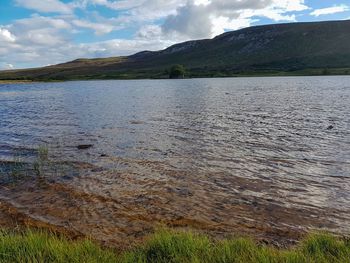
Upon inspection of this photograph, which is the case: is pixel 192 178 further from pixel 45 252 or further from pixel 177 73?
pixel 177 73

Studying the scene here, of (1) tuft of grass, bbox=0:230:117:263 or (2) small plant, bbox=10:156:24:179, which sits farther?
(2) small plant, bbox=10:156:24:179

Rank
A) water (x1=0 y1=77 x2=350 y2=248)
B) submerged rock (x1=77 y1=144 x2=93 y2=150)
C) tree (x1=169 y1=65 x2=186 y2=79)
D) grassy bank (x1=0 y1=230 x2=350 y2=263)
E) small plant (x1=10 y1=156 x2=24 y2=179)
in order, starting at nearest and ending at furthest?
1. grassy bank (x1=0 y1=230 x2=350 y2=263)
2. water (x1=0 y1=77 x2=350 y2=248)
3. small plant (x1=10 y1=156 x2=24 y2=179)
4. submerged rock (x1=77 y1=144 x2=93 y2=150)
5. tree (x1=169 y1=65 x2=186 y2=79)

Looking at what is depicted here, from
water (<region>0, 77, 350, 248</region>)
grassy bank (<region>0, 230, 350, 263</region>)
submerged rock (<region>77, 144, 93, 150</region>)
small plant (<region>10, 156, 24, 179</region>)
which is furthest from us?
submerged rock (<region>77, 144, 93, 150</region>)

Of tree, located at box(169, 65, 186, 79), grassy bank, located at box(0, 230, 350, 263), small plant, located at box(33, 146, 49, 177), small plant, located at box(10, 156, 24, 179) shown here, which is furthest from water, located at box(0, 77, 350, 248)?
tree, located at box(169, 65, 186, 79)

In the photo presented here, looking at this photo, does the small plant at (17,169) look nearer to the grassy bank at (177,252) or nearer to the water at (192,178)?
the water at (192,178)

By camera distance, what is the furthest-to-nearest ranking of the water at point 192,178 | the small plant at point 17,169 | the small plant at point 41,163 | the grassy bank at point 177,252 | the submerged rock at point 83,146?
the submerged rock at point 83,146
the small plant at point 41,163
the small plant at point 17,169
the water at point 192,178
the grassy bank at point 177,252

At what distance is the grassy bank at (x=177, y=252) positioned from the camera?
21.1 feet

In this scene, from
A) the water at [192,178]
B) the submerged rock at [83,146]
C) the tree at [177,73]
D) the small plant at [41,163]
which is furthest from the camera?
the tree at [177,73]

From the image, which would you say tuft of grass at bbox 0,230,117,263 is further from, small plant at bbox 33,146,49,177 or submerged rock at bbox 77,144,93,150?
submerged rock at bbox 77,144,93,150

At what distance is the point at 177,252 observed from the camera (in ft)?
22.6

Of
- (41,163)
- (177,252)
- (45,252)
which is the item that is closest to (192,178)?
(41,163)

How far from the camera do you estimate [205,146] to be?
827 inches

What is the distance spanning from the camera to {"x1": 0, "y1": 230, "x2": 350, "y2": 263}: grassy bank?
21.1 feet

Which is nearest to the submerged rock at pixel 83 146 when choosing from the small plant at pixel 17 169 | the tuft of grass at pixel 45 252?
the small plant at pixel 17 169
